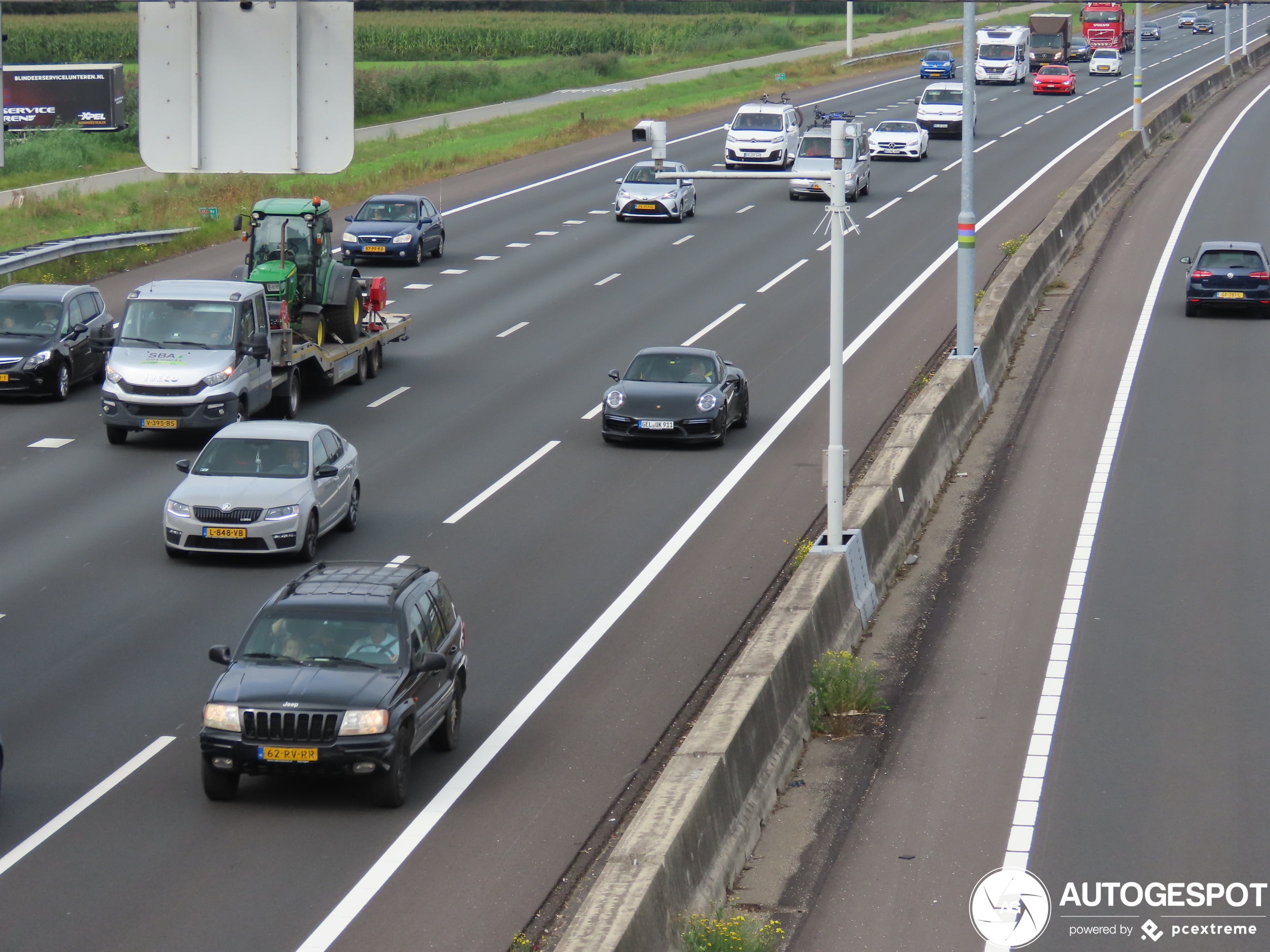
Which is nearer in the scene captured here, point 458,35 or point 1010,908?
point 1010,908

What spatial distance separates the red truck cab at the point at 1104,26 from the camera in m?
95.5

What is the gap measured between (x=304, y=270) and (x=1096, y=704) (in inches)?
735

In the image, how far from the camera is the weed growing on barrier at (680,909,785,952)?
10.5 metres

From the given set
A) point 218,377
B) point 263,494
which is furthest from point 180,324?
point 263,494

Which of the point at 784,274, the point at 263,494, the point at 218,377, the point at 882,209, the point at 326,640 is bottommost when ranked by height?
the point at 326,640

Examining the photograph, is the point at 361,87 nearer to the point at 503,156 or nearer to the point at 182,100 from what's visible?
the point at 503,156

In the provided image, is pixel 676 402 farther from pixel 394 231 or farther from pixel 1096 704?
pixel 394 231

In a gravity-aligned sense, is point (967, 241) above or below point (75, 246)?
above

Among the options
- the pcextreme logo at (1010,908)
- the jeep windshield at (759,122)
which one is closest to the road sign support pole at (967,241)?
the pcextreme logo at (1010,908)

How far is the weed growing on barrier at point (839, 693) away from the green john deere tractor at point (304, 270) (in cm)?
1657

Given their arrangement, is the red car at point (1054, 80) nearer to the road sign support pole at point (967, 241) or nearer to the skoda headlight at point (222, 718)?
the road sign support pole at point (967, 241)

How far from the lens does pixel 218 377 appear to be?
2692 cm

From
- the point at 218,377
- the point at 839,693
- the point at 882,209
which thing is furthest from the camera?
the point at 882,209

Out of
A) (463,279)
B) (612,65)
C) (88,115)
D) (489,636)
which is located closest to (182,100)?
(489,636)
